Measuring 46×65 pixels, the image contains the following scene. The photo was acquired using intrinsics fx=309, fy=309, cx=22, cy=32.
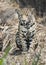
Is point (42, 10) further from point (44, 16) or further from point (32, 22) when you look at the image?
point (32, 22)

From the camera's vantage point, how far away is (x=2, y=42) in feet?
24.9

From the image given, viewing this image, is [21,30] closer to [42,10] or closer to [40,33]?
[40,33]

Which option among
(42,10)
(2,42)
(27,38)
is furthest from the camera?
(42,10)

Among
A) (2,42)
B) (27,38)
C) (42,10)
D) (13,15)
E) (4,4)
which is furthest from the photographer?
Result: (42,10)

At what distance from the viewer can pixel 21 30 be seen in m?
6.24

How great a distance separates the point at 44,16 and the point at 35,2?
1.76 metres

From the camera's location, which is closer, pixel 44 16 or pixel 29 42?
pixel 29 42

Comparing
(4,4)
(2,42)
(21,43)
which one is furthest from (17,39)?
(4,4)

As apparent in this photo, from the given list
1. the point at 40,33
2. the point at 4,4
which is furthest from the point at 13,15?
the point at 40,33

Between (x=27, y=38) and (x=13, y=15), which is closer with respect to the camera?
(x=27, y=38)

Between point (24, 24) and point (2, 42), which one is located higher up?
point (24, 24)

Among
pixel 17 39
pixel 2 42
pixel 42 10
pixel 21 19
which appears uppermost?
pixel 21 19

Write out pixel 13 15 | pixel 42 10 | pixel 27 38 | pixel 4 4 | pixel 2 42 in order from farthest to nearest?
1. pixel 42 10
2. pixel 4 4
3. pixel 13 15
4. pixel 2 42
5. pixel 27 38

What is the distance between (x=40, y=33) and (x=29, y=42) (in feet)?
5.03
